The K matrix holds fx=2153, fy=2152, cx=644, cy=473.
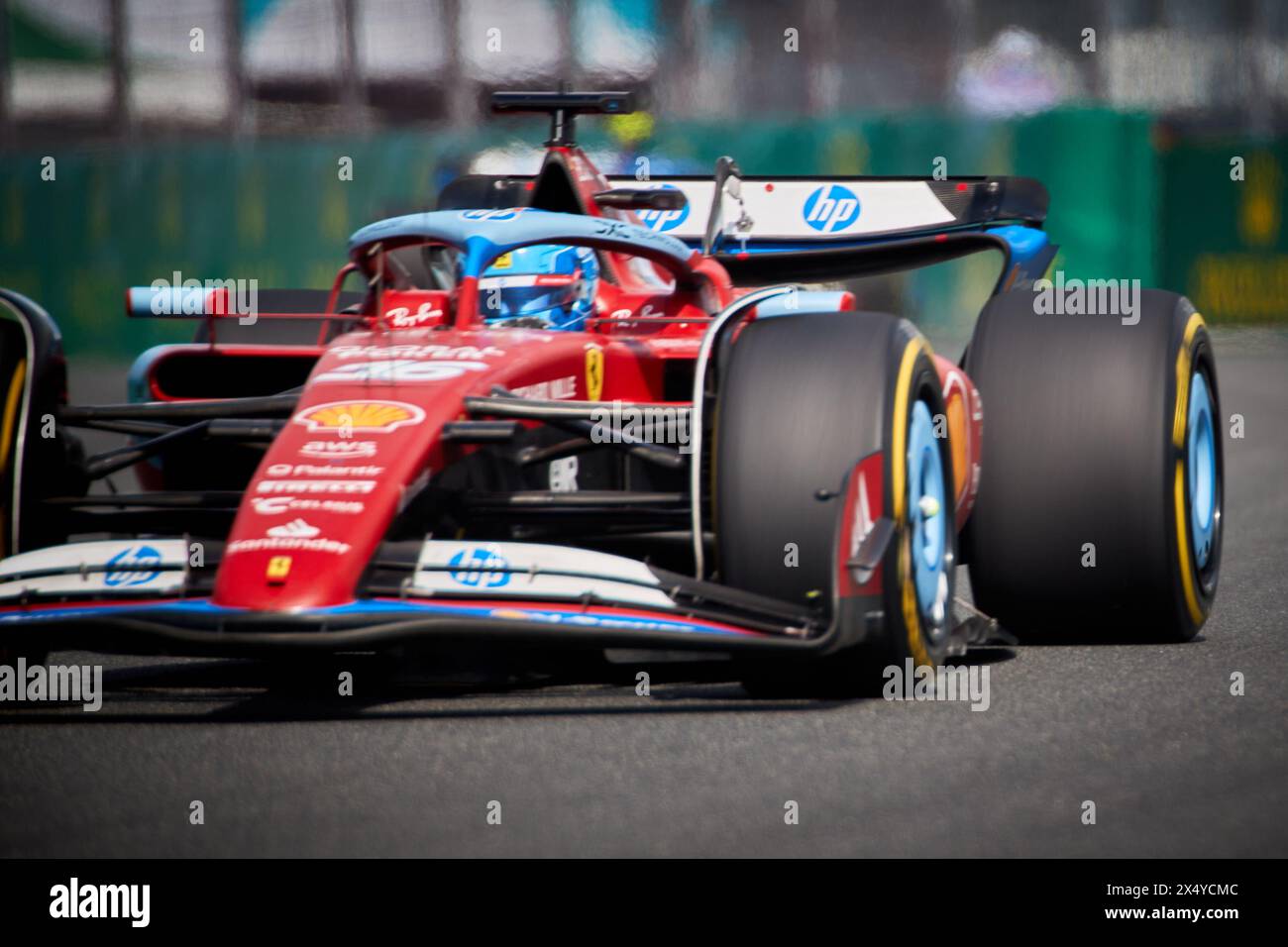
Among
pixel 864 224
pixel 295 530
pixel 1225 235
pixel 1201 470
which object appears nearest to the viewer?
pixel 295 530

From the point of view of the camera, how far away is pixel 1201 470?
684 cm

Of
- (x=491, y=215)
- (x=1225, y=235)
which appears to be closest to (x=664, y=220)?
(x=491, y=215)

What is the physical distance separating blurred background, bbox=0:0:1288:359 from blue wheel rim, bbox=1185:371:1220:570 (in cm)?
847

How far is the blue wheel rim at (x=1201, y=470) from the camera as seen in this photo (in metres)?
6.44

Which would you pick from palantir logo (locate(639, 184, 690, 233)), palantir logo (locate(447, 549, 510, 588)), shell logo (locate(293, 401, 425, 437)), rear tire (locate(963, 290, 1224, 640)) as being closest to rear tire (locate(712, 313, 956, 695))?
palantir logo (locate(447, 549, 510, 588))

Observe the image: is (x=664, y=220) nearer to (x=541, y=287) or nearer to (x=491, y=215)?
(x=541, y=287)

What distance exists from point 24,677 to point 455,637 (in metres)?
1.57

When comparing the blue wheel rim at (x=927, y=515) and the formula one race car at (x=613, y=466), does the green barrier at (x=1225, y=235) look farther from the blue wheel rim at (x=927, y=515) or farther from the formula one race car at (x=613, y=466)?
the blue wheel rim at (x=927, y=515)

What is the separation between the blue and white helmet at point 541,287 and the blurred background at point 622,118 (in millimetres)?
8224

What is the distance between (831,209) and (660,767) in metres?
3.85

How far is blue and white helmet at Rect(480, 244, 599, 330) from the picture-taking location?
6453mm

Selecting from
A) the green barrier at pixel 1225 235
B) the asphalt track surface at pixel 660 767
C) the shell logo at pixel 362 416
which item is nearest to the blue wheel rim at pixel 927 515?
the asphalt track surface at pixel 660 767

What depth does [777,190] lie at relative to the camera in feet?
26.2
